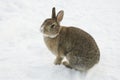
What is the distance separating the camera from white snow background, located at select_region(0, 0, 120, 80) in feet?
17.4

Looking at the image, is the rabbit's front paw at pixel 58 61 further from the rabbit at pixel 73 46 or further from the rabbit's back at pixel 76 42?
the rabbit's back at pixel 76 42

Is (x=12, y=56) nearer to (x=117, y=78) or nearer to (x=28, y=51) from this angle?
(x=28, y=51)

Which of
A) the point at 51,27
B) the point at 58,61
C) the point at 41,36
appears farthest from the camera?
the point at 41,36

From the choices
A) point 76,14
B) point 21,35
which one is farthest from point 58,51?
point 76,14

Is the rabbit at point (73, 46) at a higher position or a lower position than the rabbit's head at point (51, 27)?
lower

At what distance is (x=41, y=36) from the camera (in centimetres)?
658

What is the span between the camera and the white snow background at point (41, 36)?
17.4 ft

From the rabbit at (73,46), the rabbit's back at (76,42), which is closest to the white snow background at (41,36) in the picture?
the rabbit at (73,46)

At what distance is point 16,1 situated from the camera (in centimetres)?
791

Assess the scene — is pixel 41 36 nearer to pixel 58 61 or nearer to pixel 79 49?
pixel 58 61

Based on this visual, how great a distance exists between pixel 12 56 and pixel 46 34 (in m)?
1.01

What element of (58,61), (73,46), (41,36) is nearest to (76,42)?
(73,46)

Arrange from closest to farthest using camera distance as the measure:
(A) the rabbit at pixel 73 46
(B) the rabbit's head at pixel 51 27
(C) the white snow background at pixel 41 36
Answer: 1. (B) the rabbit's head at pixel 51 27
2. (A) the rabbit at pixel 73 46
3. (C) the white snow background at pixel 41 36

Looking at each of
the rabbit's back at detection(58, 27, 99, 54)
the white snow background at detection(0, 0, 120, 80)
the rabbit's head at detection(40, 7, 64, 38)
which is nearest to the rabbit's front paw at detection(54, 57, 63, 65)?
the white snow background at detection(0, 0, 120, 80)
